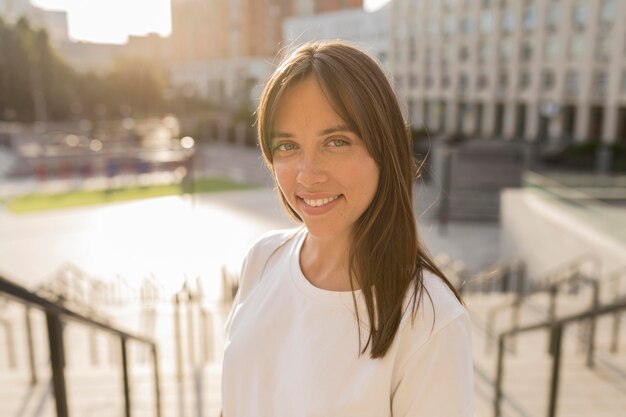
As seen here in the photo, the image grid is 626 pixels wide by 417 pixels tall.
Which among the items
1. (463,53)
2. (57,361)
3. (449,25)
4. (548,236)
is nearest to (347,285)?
(57,361)

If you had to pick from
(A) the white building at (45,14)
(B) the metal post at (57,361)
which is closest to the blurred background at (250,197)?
(B) the metal post at (57,361)

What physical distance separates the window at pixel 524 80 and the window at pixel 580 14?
16.8ft

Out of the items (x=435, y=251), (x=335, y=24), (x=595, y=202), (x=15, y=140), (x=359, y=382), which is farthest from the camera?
(x=335, y=24)

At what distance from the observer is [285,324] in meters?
1.60

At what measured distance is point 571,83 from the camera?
1448 inches

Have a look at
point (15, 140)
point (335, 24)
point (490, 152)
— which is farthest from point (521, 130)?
point (15, 140)

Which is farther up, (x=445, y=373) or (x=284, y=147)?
(x=284, y=147)

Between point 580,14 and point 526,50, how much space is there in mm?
4864

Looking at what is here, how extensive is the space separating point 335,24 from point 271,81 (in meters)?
53.7

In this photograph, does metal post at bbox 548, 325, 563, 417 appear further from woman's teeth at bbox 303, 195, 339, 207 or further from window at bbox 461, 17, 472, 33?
window at bbox 461, 17, 472, 33

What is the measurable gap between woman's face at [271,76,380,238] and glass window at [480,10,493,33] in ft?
142

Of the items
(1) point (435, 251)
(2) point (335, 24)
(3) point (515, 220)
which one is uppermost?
(2) point (335, 24)

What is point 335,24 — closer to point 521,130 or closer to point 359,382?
point 521,130

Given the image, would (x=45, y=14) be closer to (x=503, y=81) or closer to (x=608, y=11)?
(x=503, y=81)
